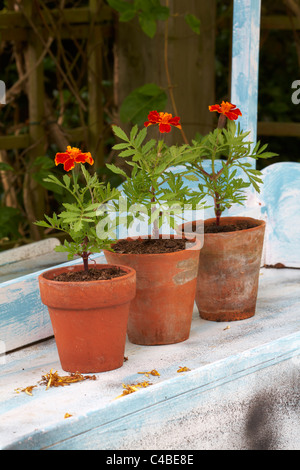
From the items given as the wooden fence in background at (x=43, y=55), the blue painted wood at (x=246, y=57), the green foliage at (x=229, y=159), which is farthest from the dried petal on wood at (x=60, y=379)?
the wooden fence in background at (x=43, y=55)

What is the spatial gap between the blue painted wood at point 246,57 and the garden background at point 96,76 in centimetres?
61

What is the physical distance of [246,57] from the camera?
1577mm

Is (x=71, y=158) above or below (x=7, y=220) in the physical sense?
above

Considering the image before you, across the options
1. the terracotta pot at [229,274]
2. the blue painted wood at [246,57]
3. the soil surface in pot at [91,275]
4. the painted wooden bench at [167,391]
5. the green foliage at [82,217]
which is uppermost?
the blue painted wood at [246,57]

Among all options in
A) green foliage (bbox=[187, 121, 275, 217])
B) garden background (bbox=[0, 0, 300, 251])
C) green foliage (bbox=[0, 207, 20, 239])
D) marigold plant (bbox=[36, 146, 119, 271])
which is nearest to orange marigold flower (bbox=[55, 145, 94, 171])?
marigold plant (bbox=[36, 146, 119, 271])

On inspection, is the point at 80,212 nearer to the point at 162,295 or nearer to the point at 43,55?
the point at 162,295

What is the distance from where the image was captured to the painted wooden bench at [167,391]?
0.92 meters

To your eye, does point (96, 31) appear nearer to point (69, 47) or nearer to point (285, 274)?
point (69, 47)

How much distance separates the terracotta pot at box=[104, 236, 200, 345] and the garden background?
3.35 feet

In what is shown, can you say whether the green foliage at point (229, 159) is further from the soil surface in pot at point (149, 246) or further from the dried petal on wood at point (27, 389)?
the dried petal on wood at point (27, 389)

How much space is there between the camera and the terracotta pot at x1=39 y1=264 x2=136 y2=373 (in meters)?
1.06

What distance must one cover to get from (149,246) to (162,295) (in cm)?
10

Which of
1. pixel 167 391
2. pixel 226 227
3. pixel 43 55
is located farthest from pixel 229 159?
pixel 43 55

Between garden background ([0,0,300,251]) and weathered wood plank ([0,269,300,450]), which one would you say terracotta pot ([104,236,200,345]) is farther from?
garden background ([0,0,300,251])
